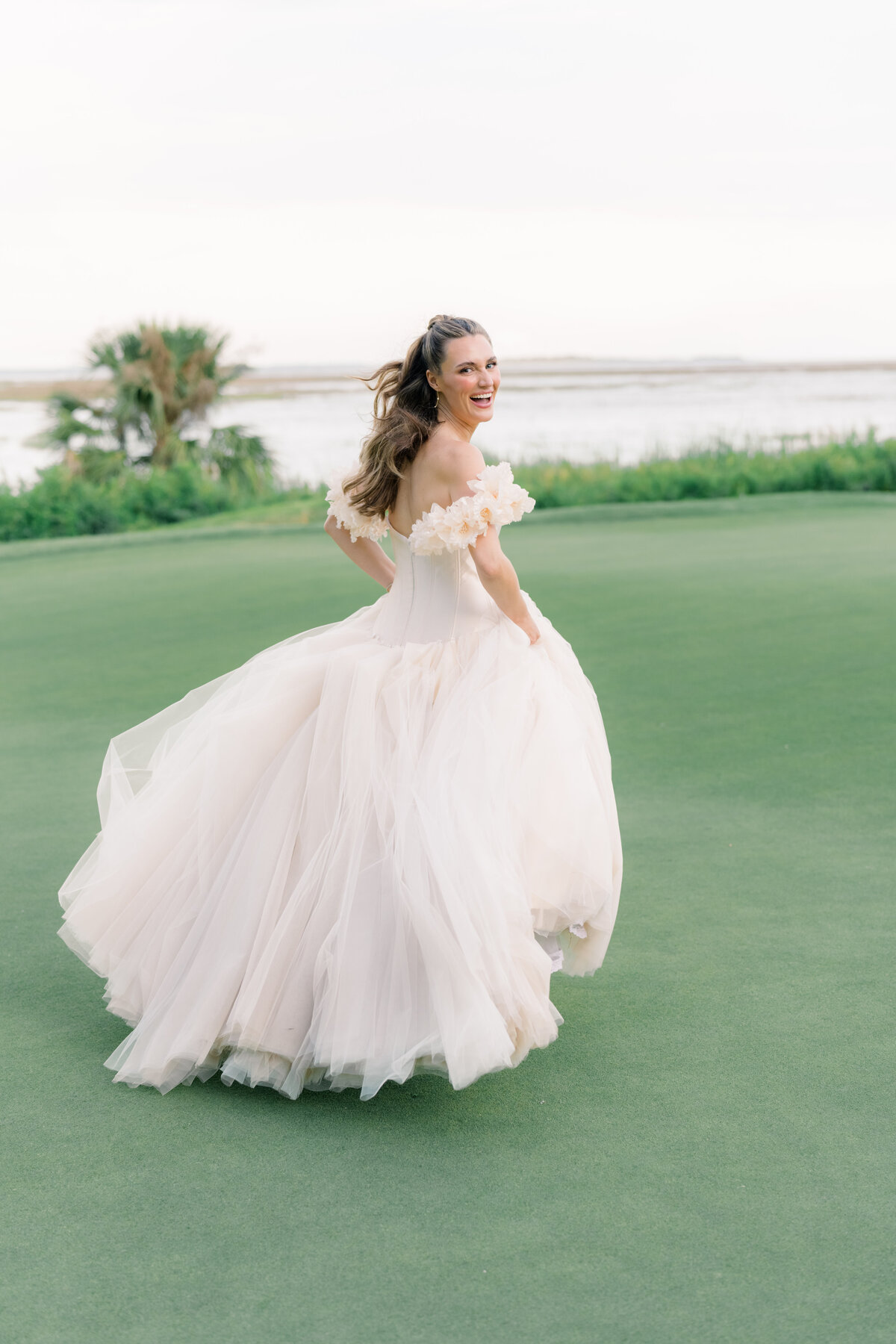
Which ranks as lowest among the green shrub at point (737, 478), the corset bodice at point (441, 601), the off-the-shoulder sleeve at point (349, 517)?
the green shrub at point (737, 478)

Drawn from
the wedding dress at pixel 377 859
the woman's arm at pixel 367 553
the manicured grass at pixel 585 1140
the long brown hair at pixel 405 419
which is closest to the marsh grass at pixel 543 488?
the manicured grass at pixel 585 1140

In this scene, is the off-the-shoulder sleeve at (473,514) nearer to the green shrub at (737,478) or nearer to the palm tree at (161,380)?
the green shrub at (737,478)

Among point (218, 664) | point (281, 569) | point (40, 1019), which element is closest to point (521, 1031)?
point (40, 1019)

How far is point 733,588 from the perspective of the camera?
333 inches

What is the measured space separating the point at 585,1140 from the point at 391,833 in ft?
2.41

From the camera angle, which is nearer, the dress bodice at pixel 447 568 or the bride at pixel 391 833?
the bride at pixel 391 833

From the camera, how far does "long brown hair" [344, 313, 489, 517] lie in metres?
3.19

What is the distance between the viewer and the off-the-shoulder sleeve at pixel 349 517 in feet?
11.4

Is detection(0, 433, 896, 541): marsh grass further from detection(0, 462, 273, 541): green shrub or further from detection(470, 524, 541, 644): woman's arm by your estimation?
detection(470, 524, 541, 644): woman's arm

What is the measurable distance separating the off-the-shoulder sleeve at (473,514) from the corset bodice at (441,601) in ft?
0.30

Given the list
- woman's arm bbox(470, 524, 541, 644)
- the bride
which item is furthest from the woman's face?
woman's arm bbox(470, 524, 541, 644)

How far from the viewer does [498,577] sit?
3111 mm

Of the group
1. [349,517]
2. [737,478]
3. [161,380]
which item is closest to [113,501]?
[161,380]

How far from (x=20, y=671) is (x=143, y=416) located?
1456 centimetres
